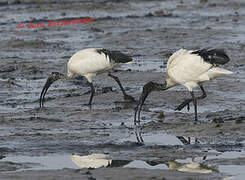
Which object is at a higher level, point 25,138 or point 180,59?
point 180,59

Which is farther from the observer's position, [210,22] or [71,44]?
[210,22]

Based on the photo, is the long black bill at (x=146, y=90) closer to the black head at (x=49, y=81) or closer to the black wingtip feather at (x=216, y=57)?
the black wingtip feather at (x=216, y=57)

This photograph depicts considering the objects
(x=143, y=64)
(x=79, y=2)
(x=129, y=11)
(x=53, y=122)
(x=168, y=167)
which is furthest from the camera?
(x=79, y=2)

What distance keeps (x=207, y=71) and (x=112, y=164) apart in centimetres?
315

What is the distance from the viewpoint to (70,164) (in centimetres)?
851

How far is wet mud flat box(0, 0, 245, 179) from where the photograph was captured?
842 centimetres

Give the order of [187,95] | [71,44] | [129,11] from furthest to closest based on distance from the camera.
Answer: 1. [129,11]
2. [71,44]
3. [187,95]

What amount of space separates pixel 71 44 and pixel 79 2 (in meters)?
10.2

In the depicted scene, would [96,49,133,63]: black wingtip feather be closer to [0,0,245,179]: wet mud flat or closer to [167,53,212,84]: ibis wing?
[0,0,245,179]: wet mud flat

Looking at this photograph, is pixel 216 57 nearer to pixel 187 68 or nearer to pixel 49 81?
pixel 187 68

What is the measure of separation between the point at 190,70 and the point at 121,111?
1357 mm

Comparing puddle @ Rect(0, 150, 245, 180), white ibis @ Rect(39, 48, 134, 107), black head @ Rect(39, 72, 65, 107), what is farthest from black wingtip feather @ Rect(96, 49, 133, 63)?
puddle @ Rect(0, 150, 245, 180)

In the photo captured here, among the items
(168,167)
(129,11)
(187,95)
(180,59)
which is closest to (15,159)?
(168,167)

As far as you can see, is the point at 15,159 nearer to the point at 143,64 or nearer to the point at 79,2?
the point at 143,64
